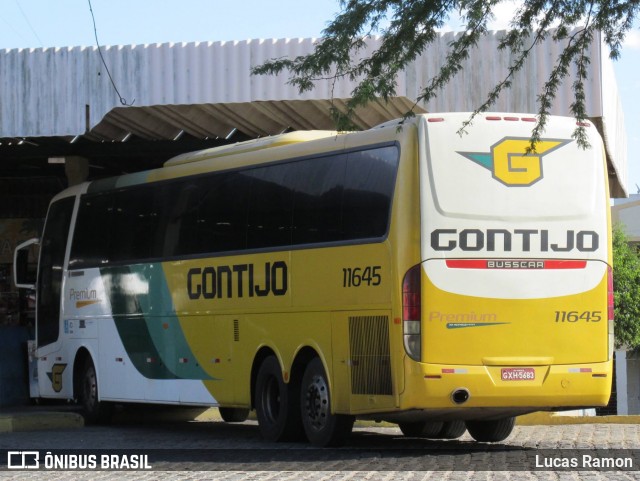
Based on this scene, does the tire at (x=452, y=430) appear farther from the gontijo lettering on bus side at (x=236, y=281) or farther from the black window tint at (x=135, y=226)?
the black window tint at (x=135, y=226)

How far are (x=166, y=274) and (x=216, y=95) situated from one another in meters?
3.27

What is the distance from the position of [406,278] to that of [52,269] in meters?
9.45

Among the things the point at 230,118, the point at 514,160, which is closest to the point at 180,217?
the point at 230,118

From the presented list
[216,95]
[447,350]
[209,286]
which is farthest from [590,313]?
[216,95]

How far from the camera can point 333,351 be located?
48.8ft

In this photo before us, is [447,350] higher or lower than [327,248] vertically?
lower

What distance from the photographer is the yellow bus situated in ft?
45.4

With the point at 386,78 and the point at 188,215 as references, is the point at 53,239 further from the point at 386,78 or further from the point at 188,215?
the point at 386,78

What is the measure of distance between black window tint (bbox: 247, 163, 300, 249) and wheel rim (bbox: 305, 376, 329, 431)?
1.66 metres

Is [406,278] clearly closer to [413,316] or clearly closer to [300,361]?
[413,316]

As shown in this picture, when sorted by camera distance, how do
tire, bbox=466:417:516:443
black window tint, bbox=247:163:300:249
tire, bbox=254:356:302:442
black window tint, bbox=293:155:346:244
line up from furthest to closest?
tire, bbox=466:417:516:443 < black window tint, bbox=247:163:300:249 < tire, bbox=254:356:302:442 < black window tint, bbox=293:155:346:244

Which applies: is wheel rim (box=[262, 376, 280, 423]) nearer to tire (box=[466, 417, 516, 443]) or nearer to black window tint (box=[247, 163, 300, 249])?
black window tint (box=[247, 163, 300, 249])

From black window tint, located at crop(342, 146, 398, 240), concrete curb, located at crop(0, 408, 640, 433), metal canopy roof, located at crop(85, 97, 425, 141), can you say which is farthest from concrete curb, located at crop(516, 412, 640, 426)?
black window tint, located at crop(342, 146, 398, 240)

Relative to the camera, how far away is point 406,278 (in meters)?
13.8
